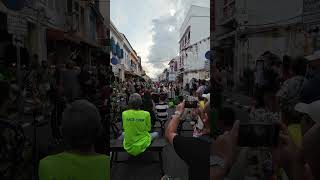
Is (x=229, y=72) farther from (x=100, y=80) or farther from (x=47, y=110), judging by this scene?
(x=47, y=110)

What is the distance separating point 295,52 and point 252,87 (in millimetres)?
196

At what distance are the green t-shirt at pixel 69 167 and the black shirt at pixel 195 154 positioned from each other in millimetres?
385

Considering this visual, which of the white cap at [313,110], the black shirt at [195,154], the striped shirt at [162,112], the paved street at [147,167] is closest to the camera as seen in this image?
the white cap at [313,110]

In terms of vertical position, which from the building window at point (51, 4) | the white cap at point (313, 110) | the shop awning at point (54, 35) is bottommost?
→ the white cap at point (313, 110)

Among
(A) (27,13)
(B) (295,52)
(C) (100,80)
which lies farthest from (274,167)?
(A) (27,13)

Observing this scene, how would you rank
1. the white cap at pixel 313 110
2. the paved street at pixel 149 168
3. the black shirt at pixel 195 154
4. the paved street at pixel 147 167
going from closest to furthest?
the white cap at pixel 313 110
the black shirt at pixel 195 154
the paved street at pixel 149 168
the paved street at pixel 147 167

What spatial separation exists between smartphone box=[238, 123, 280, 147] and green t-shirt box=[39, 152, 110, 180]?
63cm

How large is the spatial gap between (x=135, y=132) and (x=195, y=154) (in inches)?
110

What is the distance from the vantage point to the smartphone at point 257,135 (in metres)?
1.18

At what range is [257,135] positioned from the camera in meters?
1.18

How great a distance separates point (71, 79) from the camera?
148 cm

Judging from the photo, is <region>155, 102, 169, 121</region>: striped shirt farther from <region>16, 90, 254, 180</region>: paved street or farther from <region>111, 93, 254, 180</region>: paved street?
<region>111, 93, 254, 180</region>: paved street

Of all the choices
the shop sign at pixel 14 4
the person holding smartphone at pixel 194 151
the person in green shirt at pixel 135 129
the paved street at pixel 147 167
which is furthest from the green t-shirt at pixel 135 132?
the shop sign at pixel 14 4

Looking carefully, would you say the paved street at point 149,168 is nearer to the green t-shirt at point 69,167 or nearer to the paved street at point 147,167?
the paved street at point 147,167
